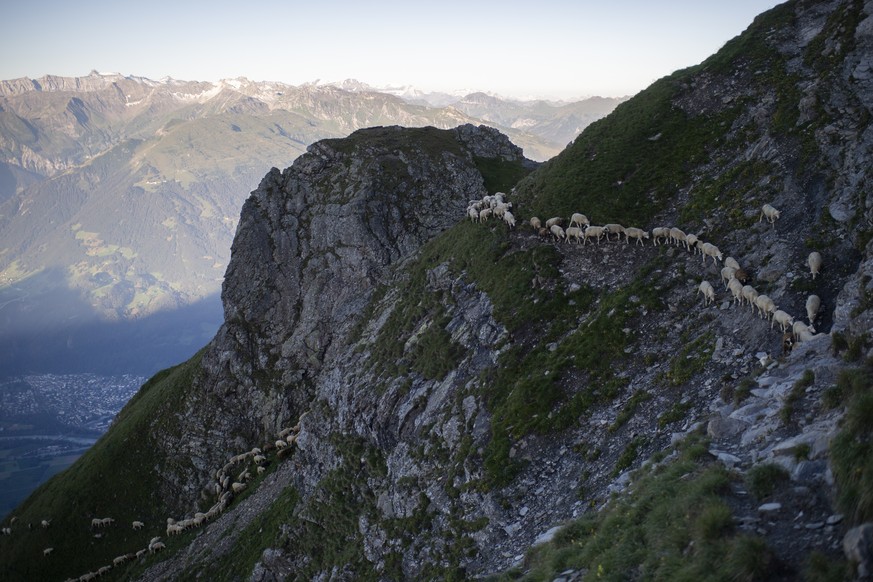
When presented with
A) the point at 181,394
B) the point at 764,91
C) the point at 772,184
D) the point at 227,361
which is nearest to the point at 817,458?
the point at 772,184

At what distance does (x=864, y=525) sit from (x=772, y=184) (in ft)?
95.7

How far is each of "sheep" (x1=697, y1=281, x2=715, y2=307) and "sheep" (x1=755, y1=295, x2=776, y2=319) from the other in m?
3.39

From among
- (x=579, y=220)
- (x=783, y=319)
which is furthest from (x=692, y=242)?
(x=783, y=319)

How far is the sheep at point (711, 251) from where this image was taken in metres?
30.4

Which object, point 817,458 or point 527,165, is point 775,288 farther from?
point 527,165

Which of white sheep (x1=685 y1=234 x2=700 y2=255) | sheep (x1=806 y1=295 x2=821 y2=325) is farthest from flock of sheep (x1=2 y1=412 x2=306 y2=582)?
sheep (x1=806 y1=295 x2=821 y2=325)

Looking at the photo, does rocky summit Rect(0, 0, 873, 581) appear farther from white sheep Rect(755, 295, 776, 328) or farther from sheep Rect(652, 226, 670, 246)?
white sheep Rect(755, 295, 776, 328)

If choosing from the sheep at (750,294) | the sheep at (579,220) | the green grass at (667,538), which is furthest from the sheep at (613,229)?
the green grass at (667,538)

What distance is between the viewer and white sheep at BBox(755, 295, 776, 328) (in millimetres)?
23548

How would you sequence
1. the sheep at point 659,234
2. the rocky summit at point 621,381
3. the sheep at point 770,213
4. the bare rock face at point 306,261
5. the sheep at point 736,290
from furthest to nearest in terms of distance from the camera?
1. the bare rock face at point 306,261
2. the sheep at point 659,234
3. the sheep at point 770,213
4. the sheep at point 736,290
5. the rocky summit at point 621,381

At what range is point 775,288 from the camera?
25781mm

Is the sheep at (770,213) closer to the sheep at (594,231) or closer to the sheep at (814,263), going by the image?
the sheep at (814,263)

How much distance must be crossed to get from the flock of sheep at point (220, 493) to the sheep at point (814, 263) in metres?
54.6

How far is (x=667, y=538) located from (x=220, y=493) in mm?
72163
